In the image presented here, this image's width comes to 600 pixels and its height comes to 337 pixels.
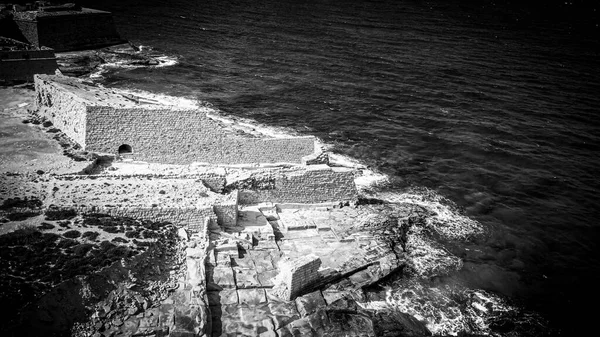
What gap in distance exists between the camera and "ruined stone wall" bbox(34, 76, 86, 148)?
30.3m

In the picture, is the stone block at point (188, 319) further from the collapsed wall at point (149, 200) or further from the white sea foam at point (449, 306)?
the white sea foam at point (449, 306)

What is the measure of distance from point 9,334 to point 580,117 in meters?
56.7

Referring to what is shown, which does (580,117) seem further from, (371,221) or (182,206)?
(182,206)

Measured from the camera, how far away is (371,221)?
30.9m

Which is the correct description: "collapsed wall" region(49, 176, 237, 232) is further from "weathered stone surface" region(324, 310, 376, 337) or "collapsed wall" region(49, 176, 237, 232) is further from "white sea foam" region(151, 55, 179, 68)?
"white sea foam" region(151, 55, 179, 68)

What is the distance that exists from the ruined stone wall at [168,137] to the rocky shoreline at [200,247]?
1.01m

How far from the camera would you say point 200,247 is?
78.9ft

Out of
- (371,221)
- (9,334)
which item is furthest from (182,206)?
(371,221)

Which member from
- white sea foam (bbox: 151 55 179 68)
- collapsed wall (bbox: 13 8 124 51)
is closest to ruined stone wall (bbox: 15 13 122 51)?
collapsed wall (bbox: 13 8 124 51)

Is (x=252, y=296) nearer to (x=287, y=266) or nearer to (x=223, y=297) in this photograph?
(x=223, y=297)

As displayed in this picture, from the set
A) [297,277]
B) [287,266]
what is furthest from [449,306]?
[287,266]

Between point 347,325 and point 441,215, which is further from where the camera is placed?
point 441,215

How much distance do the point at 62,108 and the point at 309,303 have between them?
74.9ft

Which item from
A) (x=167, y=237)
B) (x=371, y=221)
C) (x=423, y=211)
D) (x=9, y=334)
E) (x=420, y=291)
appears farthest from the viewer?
(x=423, y=211)
